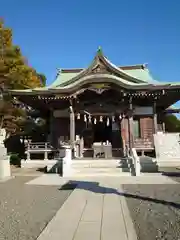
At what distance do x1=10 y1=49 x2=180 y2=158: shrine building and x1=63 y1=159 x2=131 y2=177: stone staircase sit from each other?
88.6 inches

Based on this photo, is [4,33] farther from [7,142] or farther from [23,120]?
[7,142]

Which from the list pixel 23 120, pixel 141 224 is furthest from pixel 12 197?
pixel 23 120

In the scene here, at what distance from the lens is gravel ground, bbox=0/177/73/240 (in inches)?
158

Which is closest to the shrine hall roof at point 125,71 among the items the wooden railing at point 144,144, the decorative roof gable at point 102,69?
the decorative roof gable at point 102,69

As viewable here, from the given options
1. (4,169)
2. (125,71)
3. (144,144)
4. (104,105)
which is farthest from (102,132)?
(4,169)

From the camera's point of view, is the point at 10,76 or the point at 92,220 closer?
the point at 92,220

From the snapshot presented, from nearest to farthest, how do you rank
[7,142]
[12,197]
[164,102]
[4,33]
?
1. [12,197]
2. [164,102]
3. [4,33]
4. [7,142]

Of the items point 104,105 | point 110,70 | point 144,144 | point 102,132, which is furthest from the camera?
point 102,132

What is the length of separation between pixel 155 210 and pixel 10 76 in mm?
15191

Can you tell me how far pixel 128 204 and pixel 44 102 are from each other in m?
12.6

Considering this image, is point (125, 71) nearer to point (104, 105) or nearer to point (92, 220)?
point (104, 105)

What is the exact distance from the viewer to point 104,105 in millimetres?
16000

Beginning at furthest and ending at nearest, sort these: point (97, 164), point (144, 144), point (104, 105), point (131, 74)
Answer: point (131, 74), point (144, 144), point (104, 105), point (97, 164)

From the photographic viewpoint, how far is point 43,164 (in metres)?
14.8
